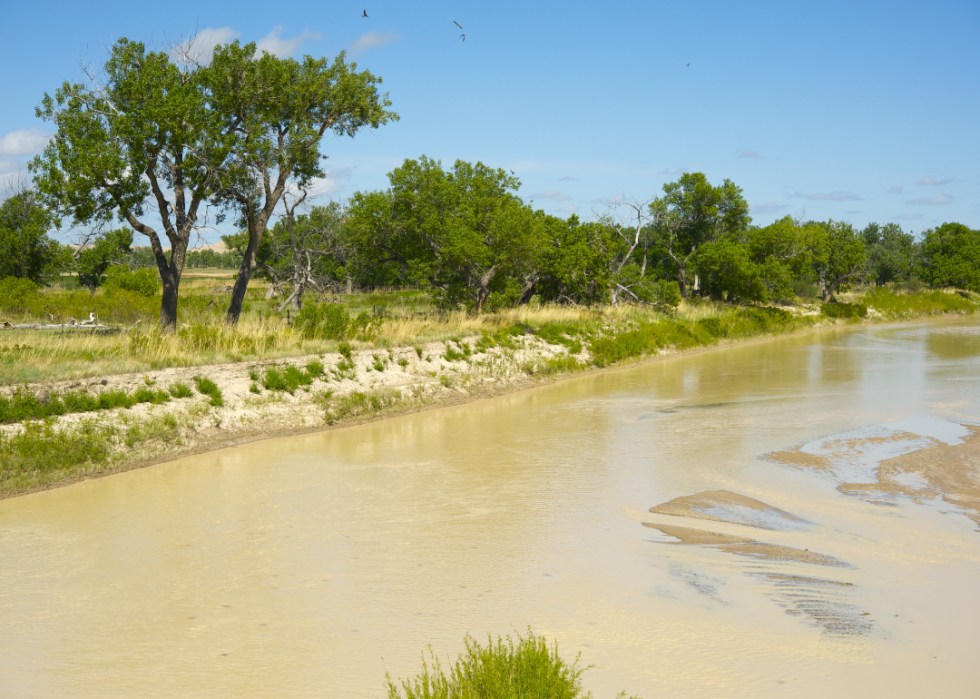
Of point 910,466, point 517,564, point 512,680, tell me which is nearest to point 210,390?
point 517,564

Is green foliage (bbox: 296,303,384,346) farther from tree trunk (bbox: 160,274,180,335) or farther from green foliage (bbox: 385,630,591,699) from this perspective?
green foliage (bbox: 385,630,591,699)

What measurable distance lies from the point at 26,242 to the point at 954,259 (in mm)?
70714

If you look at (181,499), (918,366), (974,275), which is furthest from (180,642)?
(974,275)

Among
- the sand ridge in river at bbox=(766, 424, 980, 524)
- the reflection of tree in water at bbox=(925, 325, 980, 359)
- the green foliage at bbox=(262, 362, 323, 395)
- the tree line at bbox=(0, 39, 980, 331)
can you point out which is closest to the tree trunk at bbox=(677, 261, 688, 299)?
the tree line at bbox=(0, 39, 980, 331)

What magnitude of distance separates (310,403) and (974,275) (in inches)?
2668

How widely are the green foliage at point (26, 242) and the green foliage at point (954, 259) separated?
223 ft

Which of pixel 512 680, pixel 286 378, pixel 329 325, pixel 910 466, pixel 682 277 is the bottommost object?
pixel 910 466

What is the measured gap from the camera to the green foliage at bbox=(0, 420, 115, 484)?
11391mm

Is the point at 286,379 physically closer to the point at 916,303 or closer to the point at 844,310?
the point at 844,310

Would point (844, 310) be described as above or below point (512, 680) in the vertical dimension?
above

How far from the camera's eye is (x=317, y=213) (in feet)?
130

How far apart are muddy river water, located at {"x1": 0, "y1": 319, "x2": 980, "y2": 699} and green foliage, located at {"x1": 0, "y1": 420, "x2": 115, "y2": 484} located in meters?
0.58

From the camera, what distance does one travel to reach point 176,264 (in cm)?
2145

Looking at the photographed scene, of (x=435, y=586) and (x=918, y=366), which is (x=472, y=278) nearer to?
(x=918, y=366)
